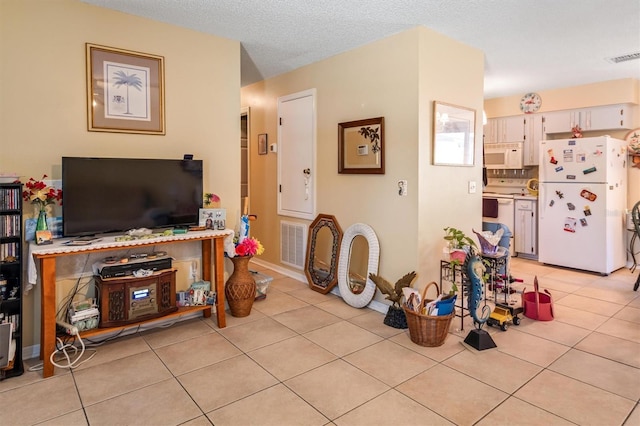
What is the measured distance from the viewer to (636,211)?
4.46 m

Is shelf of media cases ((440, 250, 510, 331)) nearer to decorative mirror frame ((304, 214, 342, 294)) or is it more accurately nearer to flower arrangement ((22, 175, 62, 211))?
decorative mirror frame ((304, 214, 342, 294))

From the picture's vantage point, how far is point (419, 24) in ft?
10.9

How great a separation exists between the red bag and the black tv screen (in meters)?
3.00

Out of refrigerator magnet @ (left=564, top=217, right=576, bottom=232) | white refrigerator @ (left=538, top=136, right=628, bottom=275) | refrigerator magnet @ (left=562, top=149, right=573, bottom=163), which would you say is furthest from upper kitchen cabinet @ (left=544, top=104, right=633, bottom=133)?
refrigerator magnet @ (left=564, top=217, right=576, bottom=232)

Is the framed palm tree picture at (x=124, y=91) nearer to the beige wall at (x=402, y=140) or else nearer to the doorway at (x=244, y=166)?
the beige wall at (x=402, y=140)

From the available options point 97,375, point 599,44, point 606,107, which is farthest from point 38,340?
point 606,107

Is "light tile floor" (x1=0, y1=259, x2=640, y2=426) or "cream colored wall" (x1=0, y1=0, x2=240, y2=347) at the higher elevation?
"cream colored wall" (x1=0, y1=0, x2=240, y2=347)

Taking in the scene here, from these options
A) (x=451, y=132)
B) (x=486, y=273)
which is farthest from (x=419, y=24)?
(x=486, y=273)

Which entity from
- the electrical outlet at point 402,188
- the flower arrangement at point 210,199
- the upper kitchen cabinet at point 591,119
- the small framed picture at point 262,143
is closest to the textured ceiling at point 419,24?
the upper kitchen cabinet at point 591,119

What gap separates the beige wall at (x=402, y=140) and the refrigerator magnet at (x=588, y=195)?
6.05 ft

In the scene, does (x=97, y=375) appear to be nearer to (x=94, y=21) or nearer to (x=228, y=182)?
(x=228, y=182)

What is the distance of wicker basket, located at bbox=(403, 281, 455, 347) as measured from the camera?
2828 millimetres

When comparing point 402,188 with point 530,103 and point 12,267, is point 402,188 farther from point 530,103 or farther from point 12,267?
point 530,103

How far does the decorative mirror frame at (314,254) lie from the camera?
4.16m
